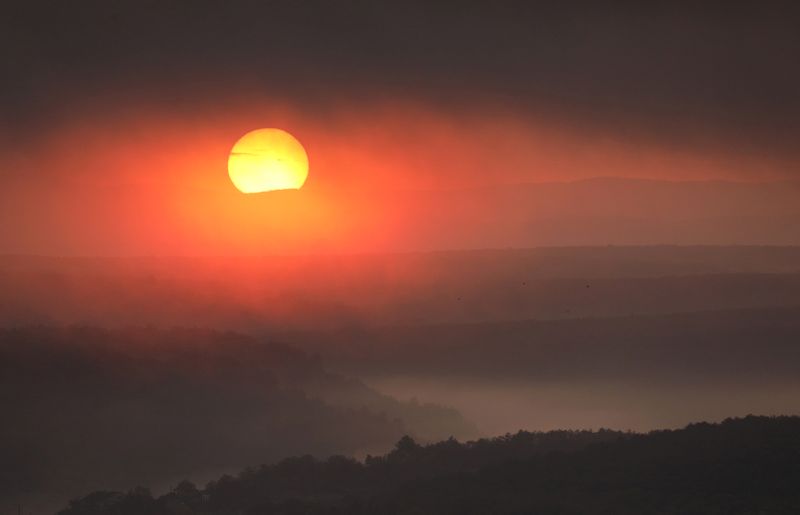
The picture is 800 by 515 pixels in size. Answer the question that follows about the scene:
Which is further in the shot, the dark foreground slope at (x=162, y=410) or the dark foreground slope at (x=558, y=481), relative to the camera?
the dark foreground slope at (x=162, y=410)

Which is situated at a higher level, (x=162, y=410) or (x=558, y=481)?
(x=162, y=410)

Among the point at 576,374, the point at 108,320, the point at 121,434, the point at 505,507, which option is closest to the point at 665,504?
the point at 505,507

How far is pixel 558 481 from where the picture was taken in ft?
228

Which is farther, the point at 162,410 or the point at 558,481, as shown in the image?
the point at 162,410

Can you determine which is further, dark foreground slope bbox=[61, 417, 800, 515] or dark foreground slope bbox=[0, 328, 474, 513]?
dark foreground slope bbox=[0, 328, 474, 513]

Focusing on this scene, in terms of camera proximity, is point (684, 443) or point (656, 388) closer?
point (684, 443)

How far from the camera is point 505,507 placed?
63250 mm

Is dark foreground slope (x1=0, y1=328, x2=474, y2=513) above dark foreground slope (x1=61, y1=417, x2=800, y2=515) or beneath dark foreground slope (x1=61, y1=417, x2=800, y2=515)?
above

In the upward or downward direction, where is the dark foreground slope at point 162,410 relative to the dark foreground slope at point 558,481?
upward

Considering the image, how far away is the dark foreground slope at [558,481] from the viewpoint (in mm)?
61000

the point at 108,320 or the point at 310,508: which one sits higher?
the point at 108,320

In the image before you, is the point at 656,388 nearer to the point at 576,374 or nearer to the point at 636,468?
the point at 576,374

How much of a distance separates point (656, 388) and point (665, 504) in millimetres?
82513

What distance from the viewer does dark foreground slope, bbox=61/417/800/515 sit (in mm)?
61000
